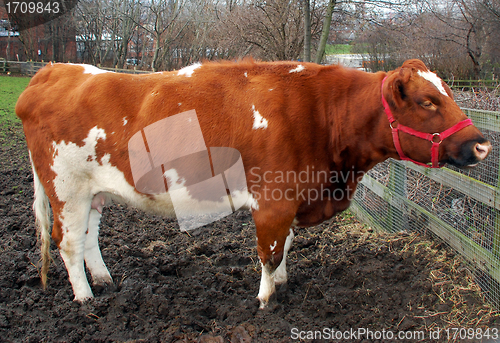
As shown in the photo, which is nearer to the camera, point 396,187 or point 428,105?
point 428,105

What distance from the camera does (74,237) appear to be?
3.22m

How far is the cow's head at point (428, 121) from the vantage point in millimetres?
2418

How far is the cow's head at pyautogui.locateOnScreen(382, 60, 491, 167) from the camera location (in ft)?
7.93

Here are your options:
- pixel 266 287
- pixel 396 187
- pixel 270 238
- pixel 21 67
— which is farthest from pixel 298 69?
pixel 21 67

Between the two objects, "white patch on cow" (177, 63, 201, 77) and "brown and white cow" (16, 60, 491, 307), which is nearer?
"brown and white cow" (16, 60, 491, 307)

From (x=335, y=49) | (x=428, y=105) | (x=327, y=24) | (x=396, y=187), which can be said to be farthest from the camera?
(x=335, y=49)

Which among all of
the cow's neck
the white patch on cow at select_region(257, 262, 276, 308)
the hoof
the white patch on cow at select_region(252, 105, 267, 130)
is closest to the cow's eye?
the cow's neck

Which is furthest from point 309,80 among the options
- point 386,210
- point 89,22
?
point 89,22

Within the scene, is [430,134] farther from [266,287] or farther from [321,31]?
[321,31]

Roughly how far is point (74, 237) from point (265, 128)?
198 centimetres

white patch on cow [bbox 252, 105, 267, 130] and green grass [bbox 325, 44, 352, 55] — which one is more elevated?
green grass [bbox 325, 44, 352, 55]

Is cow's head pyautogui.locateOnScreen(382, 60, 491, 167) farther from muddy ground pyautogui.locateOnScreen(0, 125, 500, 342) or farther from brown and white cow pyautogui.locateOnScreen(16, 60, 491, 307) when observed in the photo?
muddy ground pyautogui.locateOnScreen(0, 125, 500, 342)

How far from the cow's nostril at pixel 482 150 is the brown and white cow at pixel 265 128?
58 millimetres

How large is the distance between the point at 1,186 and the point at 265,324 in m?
5.24
